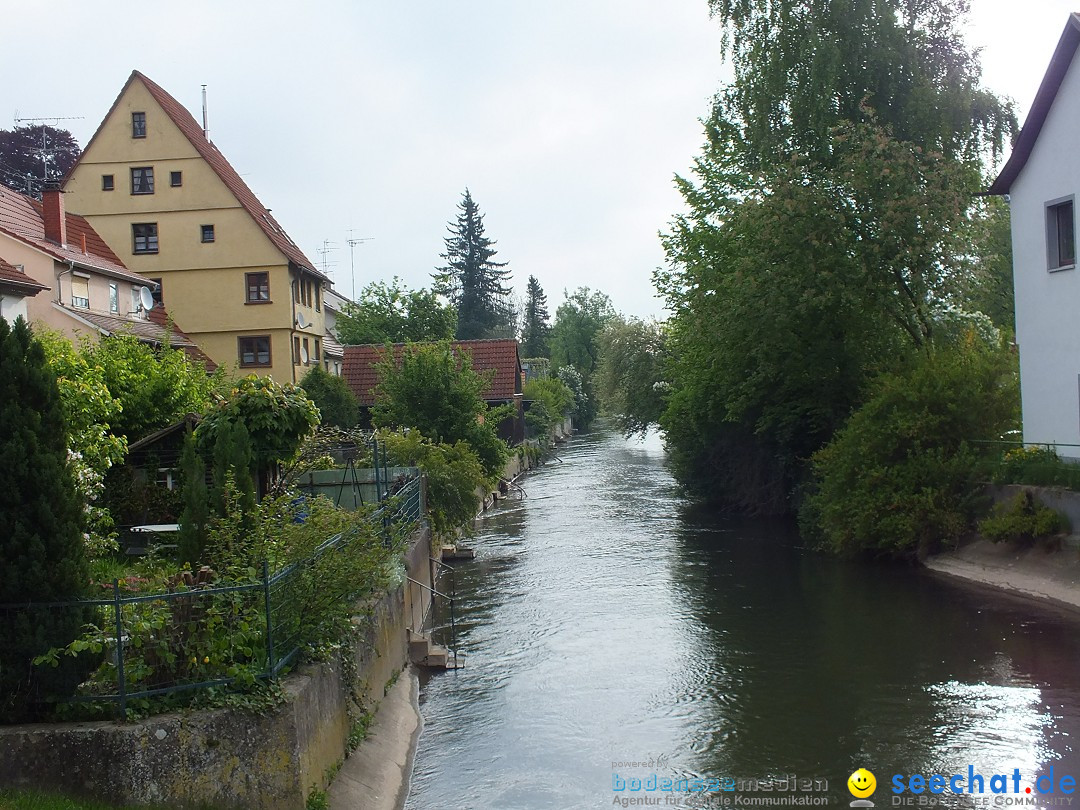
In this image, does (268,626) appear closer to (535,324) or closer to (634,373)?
(634,373)

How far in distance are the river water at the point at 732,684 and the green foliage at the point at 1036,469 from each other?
266 centimetres

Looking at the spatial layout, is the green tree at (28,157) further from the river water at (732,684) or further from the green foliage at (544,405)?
the river water at (732,684)

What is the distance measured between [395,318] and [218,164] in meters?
27.4

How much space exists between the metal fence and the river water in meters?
3.07

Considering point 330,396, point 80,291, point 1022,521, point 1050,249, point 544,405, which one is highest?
point 80,291

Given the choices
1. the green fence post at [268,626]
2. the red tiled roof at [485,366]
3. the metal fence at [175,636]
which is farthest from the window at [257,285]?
the green fence post at [268,626]

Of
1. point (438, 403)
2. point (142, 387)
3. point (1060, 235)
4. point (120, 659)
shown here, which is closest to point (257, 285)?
point (438, 403)

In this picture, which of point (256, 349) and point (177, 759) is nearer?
point (177, 759)

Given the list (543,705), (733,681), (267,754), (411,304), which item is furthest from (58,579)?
(411,304)

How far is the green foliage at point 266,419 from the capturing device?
17.6m

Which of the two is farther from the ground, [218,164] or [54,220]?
[218,164]

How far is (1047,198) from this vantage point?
22.0 metres

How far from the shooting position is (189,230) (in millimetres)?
40531

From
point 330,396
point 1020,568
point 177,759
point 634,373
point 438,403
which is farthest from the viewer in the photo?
point 634,373
